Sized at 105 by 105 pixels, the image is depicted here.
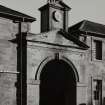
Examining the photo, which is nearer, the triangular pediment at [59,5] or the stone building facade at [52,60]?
the stone building facade at [52,60]

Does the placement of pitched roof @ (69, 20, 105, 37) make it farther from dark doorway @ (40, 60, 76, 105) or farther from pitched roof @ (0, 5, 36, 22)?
pitched roof @ (0, 5, 36, 22)

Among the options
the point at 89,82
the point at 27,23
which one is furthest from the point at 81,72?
the point at 27,23

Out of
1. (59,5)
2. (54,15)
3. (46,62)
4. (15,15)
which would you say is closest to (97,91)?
(46,62)

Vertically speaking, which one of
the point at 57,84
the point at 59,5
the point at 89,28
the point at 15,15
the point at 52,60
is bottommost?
the point at 57,84

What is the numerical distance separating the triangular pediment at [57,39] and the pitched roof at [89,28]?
83.4 inches

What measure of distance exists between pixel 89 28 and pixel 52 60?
18.8 feet

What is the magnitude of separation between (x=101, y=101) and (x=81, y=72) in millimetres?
3909

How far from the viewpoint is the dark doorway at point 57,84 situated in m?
22.5

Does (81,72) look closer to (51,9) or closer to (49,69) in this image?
(49,69)

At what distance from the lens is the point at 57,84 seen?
24.8m

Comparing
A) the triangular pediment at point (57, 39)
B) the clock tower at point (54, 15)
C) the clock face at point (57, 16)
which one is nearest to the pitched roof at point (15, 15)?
the clock tower at point (54, 15)

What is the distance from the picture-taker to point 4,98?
64.7 ft

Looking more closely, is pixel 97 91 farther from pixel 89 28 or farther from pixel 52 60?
pixel 52 60

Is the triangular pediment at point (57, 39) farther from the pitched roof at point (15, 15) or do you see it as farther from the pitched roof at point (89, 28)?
the pitched roof at point (89, 28)
